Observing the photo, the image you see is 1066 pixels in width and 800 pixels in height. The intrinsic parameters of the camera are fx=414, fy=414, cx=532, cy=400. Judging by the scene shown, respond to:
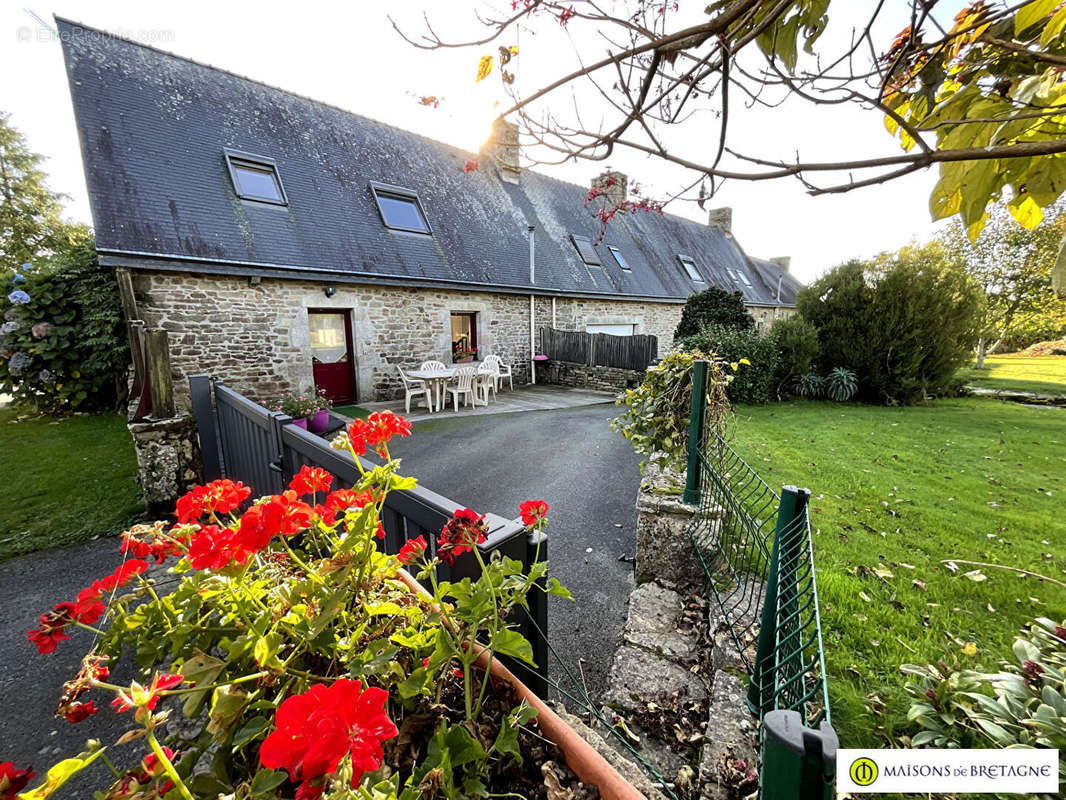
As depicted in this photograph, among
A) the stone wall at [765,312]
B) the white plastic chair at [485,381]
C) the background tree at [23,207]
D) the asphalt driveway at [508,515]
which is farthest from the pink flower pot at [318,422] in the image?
the stone wall at [765,312]

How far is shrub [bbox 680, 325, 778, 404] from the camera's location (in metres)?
9.17

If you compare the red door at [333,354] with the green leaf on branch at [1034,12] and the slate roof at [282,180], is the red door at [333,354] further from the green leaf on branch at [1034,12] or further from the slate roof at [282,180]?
the green leaf on branch at [1034,12]

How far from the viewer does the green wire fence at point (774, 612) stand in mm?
711

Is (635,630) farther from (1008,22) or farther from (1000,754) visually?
(1008,22)

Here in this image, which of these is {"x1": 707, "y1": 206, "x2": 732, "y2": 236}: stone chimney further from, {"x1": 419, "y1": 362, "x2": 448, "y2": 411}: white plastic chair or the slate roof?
{"x1": 419, "y1": 362, "x2": 448, "y2": 411}: white plastic chair

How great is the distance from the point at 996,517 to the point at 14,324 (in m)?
14.2

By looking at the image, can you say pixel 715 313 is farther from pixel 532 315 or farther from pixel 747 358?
pixel 532 315

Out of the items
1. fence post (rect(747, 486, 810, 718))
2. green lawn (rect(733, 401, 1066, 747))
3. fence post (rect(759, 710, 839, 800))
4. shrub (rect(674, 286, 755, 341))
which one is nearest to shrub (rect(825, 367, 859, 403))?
shrub (rect(674, 286, 755, 341))

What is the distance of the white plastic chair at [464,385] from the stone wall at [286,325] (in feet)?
4.88

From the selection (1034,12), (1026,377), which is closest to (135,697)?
(1034,12)

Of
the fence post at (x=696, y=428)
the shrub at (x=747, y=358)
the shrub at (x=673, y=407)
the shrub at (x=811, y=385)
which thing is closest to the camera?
the fence post at (x=696, y=428)

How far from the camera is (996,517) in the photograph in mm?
3604

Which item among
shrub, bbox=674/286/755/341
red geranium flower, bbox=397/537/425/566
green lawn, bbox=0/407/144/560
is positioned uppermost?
shrub, bbox=674/286/755/341

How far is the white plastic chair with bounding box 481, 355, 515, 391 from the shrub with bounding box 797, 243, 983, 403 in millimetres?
7678
